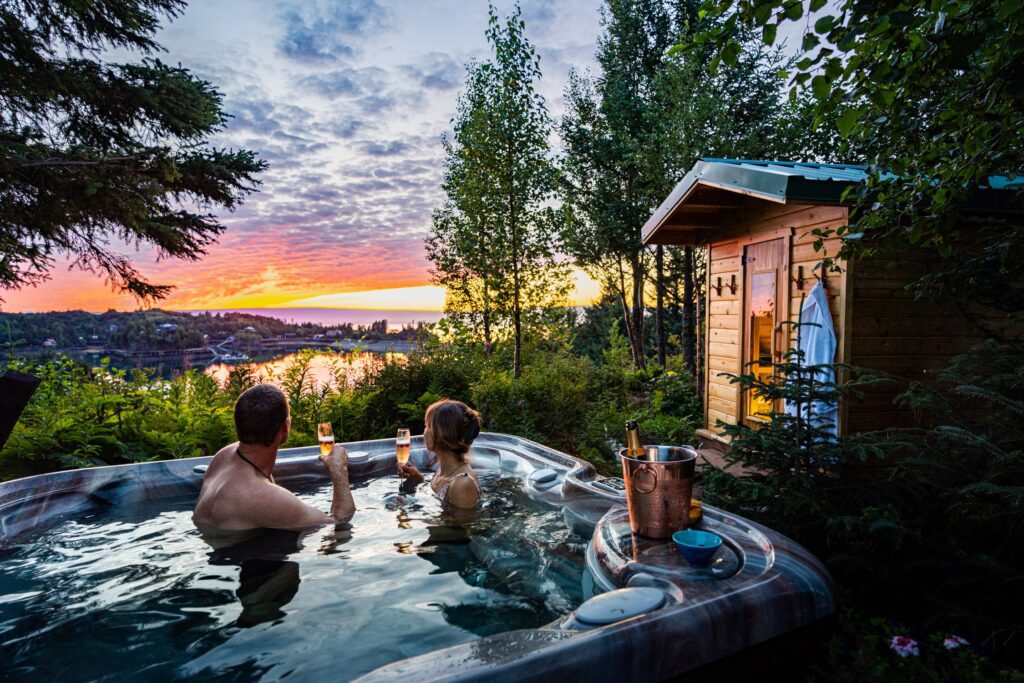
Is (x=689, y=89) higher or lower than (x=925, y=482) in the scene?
higher

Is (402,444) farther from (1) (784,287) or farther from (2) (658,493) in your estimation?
(1) (784,287)

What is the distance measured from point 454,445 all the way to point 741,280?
15.1ft

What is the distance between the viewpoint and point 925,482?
2.70m

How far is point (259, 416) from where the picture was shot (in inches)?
104

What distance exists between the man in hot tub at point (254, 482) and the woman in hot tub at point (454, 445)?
2.51 feet

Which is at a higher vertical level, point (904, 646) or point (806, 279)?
point (806, 279)

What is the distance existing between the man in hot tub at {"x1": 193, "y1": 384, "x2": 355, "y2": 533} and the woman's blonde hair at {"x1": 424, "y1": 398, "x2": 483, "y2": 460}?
776 millimetres

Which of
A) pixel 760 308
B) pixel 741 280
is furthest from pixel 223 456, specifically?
pixel 741 280

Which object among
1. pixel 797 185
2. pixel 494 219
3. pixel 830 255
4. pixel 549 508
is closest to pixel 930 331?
pixel 830 255

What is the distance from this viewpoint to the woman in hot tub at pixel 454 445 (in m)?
3.18

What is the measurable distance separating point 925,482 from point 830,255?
8.60ft

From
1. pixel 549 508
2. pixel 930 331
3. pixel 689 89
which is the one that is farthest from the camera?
pixel 689 89

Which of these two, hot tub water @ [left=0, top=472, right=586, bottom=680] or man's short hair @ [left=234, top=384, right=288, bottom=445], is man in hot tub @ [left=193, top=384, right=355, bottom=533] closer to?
man's short hair @ [left=234, top=384, right=288, bottom=445]

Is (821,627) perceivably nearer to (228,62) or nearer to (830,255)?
(830,255)
